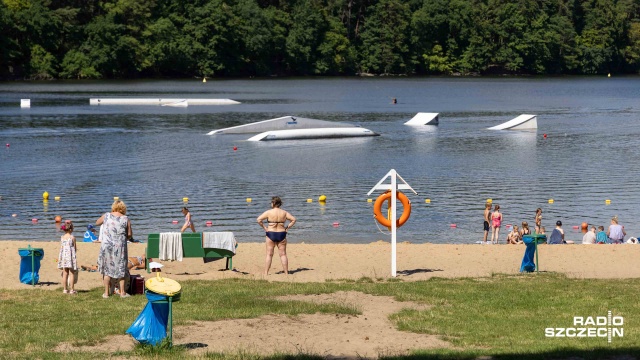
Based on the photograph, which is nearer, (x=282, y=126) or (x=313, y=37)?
(x=282, y=126)

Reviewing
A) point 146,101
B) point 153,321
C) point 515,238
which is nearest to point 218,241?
point 153,321

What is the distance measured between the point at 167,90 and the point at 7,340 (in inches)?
3989

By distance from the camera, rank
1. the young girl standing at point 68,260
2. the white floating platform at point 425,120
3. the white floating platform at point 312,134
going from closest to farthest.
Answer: the young girl standing at point 68,260, the white floating platform at point 312,134, the white floating platform at point 425,120

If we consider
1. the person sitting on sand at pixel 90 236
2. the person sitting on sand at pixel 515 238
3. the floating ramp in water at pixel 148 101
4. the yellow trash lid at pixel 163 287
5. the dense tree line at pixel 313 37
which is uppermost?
the dense tree line at pixel 313 37

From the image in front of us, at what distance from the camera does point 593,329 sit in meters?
12.6

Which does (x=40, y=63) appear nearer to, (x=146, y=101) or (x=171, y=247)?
(x=146, y=101)

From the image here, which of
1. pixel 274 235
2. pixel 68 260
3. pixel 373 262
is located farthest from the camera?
pixel 373 262

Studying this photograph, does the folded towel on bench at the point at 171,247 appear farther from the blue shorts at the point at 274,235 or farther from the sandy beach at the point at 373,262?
the blue shorts at the point at 274,235

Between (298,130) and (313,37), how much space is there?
93.1 meters

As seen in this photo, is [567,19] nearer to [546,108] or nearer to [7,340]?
[546,108]

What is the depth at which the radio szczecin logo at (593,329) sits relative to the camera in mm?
12258

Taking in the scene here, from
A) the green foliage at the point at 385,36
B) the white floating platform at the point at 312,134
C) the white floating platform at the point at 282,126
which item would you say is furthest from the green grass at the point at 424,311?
the green foliage at the point at 385,36

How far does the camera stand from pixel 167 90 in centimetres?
11169

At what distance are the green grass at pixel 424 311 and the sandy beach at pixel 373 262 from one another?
4.57ft
